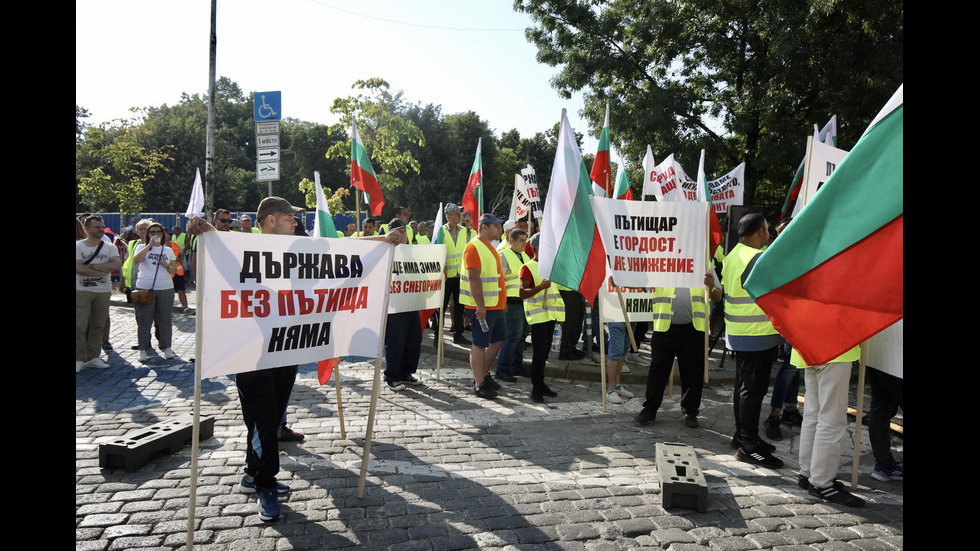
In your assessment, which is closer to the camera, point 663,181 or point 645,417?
point 645,417

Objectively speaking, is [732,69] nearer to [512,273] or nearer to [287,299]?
[512,273]

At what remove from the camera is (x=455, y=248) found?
1049 centimetres

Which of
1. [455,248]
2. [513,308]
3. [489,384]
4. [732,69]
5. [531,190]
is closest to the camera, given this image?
[489,384]

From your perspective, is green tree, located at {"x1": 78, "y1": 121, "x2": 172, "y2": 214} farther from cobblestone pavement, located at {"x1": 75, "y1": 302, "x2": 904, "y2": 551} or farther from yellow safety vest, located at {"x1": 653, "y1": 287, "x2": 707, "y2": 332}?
yellow safety vest, located at {"x1": 653, "y1": 287, "x2": 707, "y2": 332}

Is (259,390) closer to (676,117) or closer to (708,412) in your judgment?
(708,412)

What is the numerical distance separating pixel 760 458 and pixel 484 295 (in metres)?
3.47

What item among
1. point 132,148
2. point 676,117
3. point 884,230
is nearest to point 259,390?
point 884,230

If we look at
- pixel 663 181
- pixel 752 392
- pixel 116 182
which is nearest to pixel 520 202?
pixel 663 181

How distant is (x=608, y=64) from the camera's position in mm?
16641

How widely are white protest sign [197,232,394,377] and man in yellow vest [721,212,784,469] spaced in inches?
122

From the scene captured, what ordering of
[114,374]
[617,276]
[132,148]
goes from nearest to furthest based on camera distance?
[617,276]
[114,374]
[132,148]

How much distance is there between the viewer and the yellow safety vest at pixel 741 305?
529cm

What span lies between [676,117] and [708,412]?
10.7 metres

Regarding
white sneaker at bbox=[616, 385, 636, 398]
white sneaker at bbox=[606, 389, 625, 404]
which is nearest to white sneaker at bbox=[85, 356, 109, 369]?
white sneaker at bbox=[606, 389, 625, 404]
